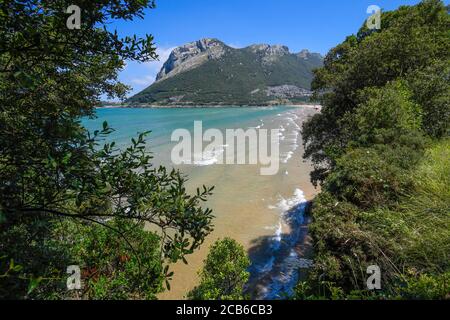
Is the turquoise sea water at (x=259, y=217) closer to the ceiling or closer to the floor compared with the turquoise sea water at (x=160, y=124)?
closer to the floor

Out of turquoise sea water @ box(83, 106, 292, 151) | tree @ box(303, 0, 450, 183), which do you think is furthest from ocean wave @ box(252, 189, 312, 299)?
turquoise sea water @ box(83, 106, 292, 151)

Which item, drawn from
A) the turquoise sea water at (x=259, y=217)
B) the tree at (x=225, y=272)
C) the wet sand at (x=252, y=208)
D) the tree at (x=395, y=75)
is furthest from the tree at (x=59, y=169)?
the tree at (x=395, y=75)

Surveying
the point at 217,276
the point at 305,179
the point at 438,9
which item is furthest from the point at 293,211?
the point at 438,9

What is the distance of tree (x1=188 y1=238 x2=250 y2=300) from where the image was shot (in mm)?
8047

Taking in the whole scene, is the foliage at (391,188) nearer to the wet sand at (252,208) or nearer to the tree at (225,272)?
the tree at (225,272)

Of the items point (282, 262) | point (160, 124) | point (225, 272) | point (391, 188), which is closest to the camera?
point (391, 188)

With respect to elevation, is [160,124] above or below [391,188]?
above

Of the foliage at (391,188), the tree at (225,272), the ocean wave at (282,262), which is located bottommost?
the ocean wave at (282,262)

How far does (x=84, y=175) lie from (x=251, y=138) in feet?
165

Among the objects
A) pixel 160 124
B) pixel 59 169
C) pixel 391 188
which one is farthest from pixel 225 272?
pixel 160 124

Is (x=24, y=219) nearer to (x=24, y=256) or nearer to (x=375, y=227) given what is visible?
(x=24, y=256)

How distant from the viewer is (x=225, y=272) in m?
8.65

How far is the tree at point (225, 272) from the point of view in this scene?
8047 millimetres

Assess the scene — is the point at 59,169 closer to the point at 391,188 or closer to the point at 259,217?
the point at 391,188
